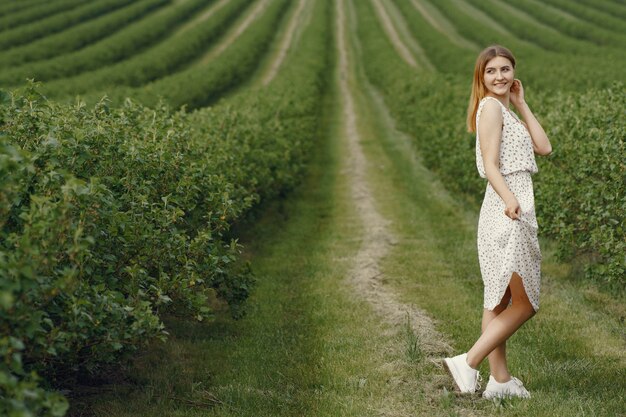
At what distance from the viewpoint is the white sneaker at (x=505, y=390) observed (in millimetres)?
5695

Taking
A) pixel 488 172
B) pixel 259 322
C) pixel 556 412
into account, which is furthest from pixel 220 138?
pixel 556 412

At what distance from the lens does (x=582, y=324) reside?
8062mm

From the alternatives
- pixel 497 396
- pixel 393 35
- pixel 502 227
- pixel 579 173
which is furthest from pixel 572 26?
pixel 497 396

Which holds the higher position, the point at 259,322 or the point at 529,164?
the point at 529,164

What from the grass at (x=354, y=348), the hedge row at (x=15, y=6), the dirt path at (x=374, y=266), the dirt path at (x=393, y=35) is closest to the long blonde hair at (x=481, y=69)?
the grass at (x=354, y=348)

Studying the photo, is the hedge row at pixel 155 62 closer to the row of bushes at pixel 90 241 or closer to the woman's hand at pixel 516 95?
the row of bushes at pixel 90 241

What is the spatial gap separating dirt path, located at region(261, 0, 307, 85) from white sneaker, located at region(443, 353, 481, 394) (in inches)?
1335

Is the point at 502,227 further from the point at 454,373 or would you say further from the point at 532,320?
the point at 532,320

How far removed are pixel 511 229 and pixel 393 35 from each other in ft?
173

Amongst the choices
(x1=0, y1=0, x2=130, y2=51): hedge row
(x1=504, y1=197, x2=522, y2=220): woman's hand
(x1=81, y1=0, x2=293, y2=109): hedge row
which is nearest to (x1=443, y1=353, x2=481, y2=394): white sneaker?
(x1=504, y1=197, x2=522, y2=220): woman's hand

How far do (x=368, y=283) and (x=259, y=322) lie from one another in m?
1.89

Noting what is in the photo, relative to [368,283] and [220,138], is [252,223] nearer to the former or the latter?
[220,138]

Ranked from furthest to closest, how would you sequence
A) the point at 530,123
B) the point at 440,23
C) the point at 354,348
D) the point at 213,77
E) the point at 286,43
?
the point at 440,23, the point at 286,43, the point at 213,77, the point at 354,348, the point at 530,123

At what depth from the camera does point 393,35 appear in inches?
2215
